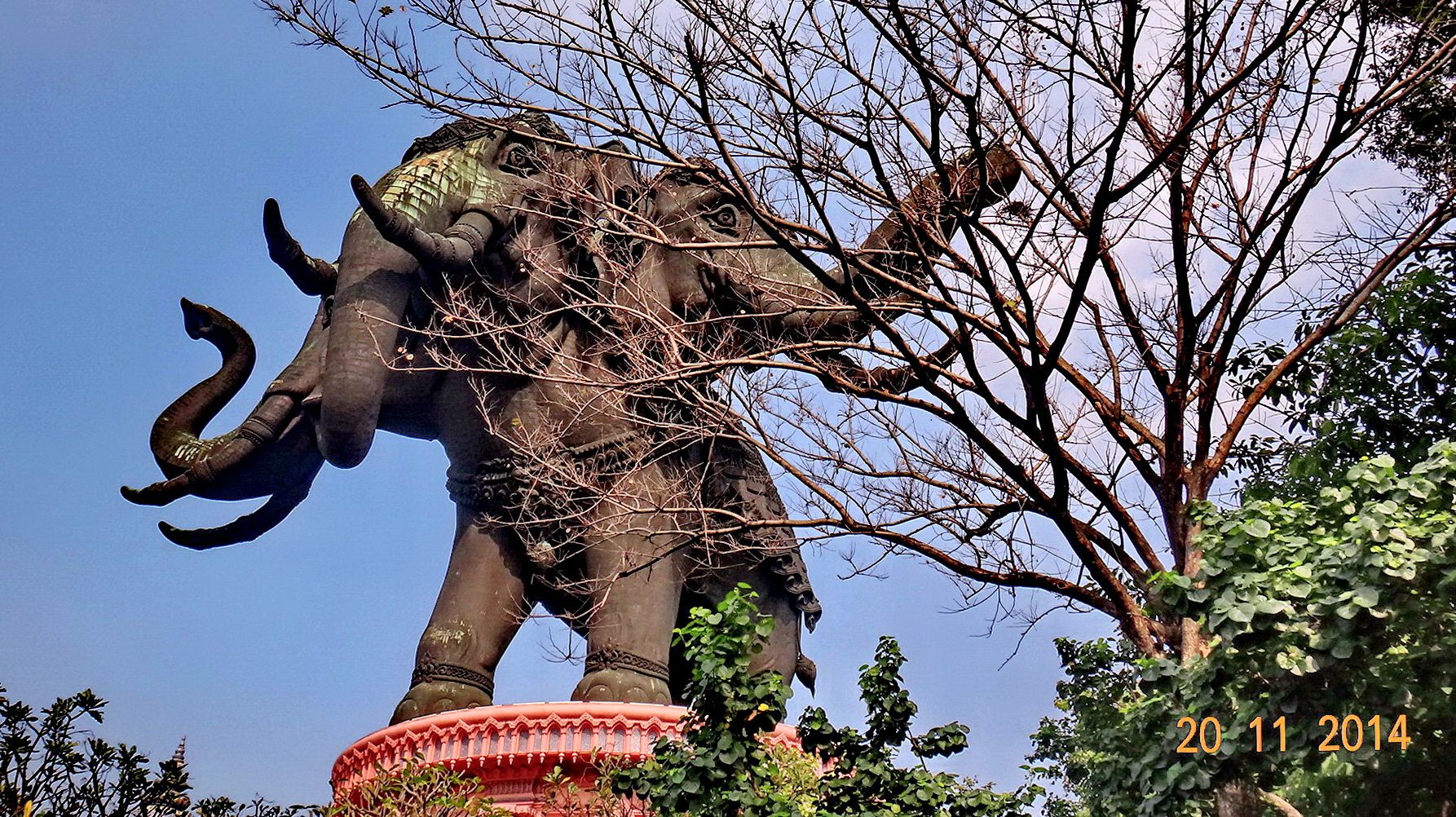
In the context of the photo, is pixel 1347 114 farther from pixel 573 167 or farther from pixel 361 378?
pixel 361 378

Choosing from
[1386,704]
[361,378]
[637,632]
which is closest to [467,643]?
[637,632]

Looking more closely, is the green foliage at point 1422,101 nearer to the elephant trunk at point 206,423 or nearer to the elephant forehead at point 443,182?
the elephant forehead at point 443,182

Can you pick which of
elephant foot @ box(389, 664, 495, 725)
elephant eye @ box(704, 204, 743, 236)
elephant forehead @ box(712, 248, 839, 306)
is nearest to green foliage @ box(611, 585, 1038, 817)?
elephant forehead @ box(712, 248, 839, 306)

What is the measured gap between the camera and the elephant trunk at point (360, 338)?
9.03 m

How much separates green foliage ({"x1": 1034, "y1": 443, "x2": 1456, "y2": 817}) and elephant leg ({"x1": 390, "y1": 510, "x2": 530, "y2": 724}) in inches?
171

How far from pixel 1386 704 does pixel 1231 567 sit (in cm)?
65

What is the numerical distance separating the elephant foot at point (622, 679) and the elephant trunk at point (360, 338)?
174 cm

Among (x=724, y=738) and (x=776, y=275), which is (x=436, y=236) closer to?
(x=776, y=275)

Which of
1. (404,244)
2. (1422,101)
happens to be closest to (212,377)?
(404,244)

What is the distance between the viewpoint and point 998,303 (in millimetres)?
6781

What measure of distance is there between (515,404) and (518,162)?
57.9 inches

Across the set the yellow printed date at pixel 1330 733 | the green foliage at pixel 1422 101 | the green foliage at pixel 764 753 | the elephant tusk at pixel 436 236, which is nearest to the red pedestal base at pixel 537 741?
the green foliage at pixel 764 753

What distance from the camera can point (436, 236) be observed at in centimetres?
914

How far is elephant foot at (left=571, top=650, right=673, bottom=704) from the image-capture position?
28.9 ft
